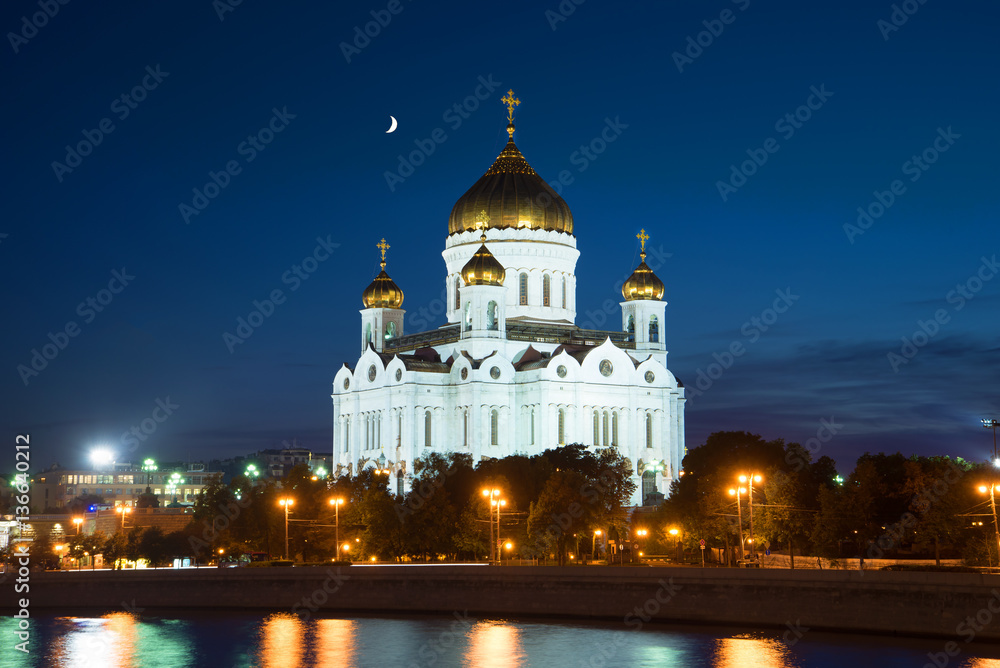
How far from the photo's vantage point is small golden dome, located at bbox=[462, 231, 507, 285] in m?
76.9

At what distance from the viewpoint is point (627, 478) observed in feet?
235

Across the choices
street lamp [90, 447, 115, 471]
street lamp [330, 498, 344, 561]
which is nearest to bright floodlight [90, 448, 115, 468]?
street lamp [90, 447, 115, 471]

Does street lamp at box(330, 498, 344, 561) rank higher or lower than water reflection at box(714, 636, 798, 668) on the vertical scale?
higher

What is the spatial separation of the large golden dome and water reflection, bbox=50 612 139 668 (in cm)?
3499

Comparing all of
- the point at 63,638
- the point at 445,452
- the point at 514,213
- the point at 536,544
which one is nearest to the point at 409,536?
the point at 536,544

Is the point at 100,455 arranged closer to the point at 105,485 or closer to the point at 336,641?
the point at 105,485

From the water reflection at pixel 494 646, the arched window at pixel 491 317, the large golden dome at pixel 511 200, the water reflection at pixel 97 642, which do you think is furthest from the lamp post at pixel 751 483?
the large golden dome at pixel 511 200

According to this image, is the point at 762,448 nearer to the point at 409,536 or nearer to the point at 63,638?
the point at 409,536

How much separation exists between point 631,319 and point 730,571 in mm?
37481

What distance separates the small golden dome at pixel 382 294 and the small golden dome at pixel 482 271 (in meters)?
11.0

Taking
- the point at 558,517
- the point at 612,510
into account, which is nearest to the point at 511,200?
the point at 612,510

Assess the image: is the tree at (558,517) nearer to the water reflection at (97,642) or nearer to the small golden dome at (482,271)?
the small golden dome at (482,271)

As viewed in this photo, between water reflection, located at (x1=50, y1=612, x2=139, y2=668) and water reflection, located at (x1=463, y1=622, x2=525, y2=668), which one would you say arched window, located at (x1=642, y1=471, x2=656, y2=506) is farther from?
water reflection, located at (x1=50, y1=612, x2=139, y2=668)

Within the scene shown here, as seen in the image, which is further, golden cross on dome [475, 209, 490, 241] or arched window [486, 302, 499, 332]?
golden cross on dome [475, 209, 490, 241]
